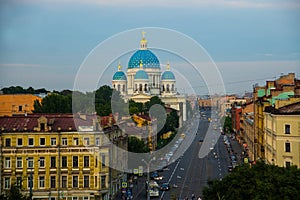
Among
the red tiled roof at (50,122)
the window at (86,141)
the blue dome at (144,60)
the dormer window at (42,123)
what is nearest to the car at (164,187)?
the red tiled roof at (50,122)

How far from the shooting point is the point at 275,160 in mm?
40375

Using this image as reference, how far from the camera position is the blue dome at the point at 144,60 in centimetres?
11700

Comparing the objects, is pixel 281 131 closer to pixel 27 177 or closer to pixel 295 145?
pixel 295 145

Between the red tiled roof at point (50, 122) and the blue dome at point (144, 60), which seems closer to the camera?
the red tiled roof at point (50, 122)

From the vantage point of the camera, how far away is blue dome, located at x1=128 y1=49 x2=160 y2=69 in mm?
117000

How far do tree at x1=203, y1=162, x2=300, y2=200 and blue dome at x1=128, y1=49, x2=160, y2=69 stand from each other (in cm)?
8752

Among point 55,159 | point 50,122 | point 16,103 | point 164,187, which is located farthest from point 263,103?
point 16,103

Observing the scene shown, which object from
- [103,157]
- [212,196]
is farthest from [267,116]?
[212,196]

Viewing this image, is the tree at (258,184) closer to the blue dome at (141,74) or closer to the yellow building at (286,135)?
the yellow building at (286,135)

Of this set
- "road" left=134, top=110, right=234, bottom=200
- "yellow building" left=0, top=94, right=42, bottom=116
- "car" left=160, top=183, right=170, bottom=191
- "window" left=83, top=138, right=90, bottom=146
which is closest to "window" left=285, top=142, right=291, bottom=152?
"road" left=134, top=110, right=234, bottom=200

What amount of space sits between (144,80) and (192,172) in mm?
60986

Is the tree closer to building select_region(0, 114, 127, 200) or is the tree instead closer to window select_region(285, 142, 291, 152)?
window select_region(285, 142, 291, 152)

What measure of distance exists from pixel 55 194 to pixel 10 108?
42436 millimetres

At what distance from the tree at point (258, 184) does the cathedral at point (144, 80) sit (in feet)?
272
